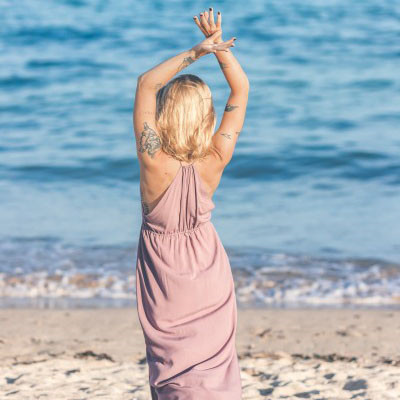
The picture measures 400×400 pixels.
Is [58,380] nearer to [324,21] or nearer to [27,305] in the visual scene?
[27,305]

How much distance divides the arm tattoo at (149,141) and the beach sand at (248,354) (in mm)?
1839

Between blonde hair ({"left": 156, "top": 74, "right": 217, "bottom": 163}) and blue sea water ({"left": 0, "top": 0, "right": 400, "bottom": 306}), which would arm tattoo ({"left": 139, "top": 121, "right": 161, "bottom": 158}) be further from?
blue sea water ({"left": 0, "top": 0, "right": 400, "bottom": 306})

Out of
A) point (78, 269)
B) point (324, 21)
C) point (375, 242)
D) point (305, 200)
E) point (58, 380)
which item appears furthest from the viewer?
point (324, 21)

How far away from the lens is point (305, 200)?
9125 mm

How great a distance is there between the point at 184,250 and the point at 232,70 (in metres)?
0.69

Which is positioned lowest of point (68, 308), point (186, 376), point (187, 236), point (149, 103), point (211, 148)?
point (68, 308)

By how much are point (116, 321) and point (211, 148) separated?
9.76ft

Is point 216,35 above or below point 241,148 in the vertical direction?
above

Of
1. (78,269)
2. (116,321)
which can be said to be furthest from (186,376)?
(78,269)

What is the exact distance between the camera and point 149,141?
2838mm

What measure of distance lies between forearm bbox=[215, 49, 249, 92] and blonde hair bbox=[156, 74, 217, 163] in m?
0.17

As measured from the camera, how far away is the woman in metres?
2.83

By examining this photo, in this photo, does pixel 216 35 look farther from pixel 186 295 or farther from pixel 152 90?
pixel 186 295

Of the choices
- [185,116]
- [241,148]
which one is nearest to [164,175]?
[185,116]
